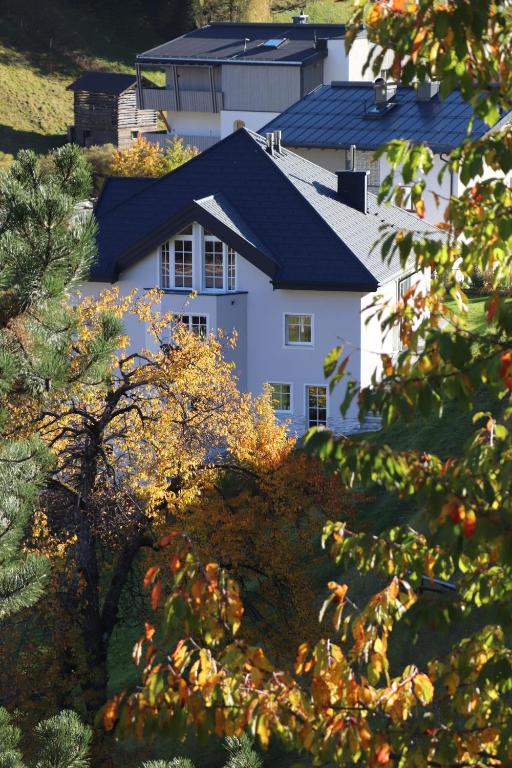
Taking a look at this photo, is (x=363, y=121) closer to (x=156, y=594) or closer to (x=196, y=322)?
(x=196, y=322)

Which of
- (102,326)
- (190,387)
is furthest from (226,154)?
(102,326)

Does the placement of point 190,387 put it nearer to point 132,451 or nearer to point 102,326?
point 132,451

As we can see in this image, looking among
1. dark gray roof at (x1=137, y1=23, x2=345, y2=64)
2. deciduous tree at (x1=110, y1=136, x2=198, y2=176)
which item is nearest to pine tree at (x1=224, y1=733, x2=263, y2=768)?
deciduous tree at (x1=110, y1=136, x2=198, y2=176)

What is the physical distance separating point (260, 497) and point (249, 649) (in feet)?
52.7

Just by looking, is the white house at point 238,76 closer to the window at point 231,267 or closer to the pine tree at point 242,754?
the window at point 231,267

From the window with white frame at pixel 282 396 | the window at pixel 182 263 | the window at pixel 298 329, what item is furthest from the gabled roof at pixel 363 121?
the window with white frame at pixel 282 396

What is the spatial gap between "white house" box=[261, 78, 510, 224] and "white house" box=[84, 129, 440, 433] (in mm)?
12291

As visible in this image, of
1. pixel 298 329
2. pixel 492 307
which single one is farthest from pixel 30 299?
pixel 298 329

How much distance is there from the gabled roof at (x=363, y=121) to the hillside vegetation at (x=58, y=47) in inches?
1128

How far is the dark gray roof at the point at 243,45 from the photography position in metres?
79.6

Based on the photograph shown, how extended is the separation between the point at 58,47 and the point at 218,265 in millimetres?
63554

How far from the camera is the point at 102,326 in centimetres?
1811

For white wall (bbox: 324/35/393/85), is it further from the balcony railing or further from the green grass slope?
the green grass slope

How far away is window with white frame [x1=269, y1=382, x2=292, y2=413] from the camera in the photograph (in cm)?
3800
